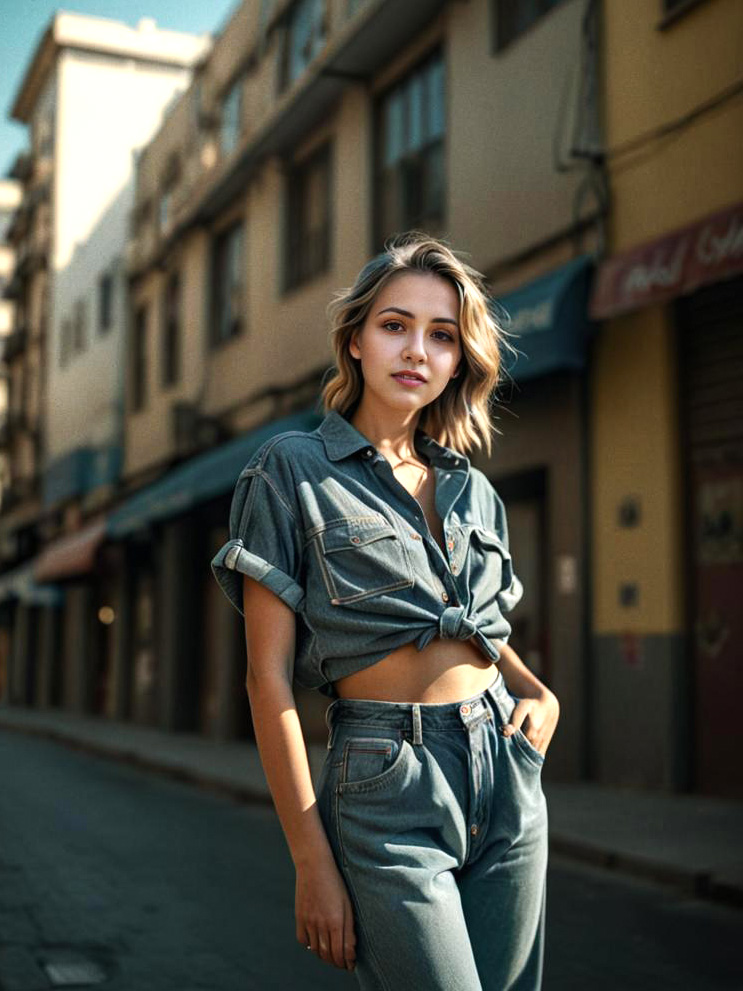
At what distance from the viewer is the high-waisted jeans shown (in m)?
2.03

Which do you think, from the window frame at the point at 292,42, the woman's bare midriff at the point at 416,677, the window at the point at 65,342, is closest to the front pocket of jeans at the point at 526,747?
the woman's bare midriff at the point at 416,677

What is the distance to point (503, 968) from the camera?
2.17 meters

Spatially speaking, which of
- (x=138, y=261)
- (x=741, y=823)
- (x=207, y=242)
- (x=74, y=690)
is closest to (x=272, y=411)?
(x=207, y=242)

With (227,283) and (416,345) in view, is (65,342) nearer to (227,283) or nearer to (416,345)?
(227,283)

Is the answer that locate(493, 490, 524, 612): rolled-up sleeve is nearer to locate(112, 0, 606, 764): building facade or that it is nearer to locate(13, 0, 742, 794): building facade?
locate(13, 0, 742, 794): building facade

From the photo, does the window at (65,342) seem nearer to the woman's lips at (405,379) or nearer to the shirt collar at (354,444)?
the shirt collar at (354,444)

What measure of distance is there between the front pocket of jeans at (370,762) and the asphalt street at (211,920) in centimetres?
308

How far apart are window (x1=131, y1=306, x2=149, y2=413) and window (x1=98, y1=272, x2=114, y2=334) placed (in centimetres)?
167

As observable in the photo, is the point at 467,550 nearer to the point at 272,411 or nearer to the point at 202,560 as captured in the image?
the point at 272,411

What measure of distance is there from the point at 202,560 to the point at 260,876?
568 inches

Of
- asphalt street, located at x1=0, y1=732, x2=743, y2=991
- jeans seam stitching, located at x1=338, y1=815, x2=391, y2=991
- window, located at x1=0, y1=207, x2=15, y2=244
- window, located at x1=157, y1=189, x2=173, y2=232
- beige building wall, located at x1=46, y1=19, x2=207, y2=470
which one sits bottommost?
asphalt street, located at x1=0, y1=732, x2=743, y2=991

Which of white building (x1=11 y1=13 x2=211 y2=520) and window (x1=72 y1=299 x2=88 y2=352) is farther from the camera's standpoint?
white building (x1=11 y1=13 x2=211 y2=520)

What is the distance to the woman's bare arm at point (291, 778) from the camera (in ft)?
6.75

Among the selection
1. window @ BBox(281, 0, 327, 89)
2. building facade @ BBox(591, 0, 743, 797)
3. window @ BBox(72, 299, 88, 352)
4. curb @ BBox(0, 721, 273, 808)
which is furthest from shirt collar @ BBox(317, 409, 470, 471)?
window @ BBox(72, 299, 88, 352)
